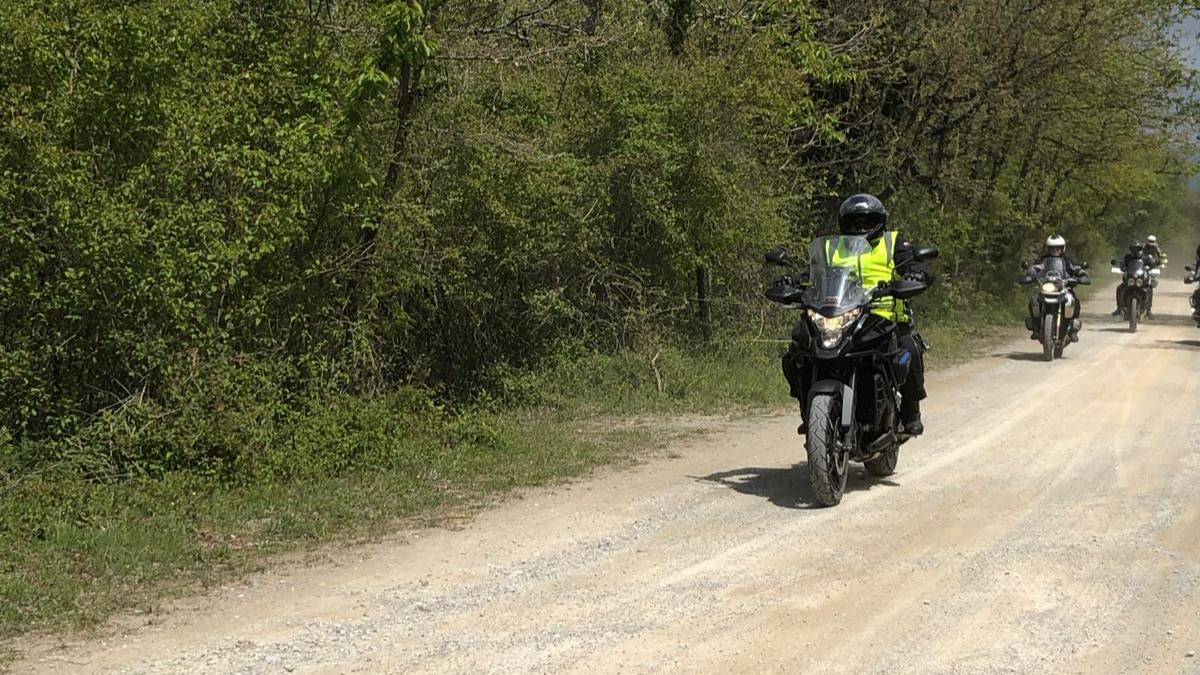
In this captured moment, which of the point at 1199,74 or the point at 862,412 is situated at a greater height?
the point at 1199,74

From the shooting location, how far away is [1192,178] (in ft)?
114

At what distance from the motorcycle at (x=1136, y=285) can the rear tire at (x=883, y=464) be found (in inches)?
750

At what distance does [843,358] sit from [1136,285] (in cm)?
2131

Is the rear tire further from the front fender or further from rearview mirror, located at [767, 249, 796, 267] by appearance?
rearview mirror, located at [767, 249, 796, 267]

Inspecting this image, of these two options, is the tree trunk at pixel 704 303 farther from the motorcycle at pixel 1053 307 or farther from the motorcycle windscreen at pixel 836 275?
the motorcycle windscreen at pixel 836 275

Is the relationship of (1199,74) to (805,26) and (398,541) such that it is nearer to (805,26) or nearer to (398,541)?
(805,26)

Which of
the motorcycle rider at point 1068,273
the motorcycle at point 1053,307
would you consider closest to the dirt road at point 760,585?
the motorcycle at point 1053,307

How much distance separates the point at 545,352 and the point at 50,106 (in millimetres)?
6700

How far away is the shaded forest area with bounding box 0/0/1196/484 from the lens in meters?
8.72

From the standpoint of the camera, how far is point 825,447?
27.1 ft

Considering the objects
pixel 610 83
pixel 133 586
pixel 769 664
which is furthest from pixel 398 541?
pixel 610 83

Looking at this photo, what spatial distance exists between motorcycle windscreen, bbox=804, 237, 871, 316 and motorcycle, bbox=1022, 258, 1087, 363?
39.7 feet

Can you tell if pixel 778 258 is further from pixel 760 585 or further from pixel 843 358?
pixel 760 585

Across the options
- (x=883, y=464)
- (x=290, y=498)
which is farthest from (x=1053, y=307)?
(x=290, y=498)
